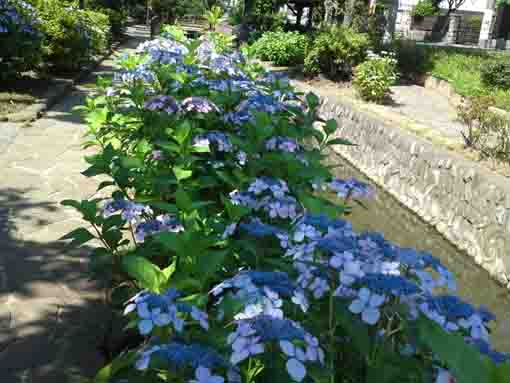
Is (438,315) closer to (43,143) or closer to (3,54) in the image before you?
(43,143)

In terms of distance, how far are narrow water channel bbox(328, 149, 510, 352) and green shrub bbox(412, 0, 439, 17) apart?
101 ft

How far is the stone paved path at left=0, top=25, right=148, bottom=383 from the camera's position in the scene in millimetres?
2521

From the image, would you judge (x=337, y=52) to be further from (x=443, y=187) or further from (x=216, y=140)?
(x=216, y=140)

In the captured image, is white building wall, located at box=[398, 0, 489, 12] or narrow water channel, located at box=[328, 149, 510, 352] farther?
white building wall, located at box=[398, 0, 489, 12]

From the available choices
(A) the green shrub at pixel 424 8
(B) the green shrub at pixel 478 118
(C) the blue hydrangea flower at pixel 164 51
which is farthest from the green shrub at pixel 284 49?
(A) the green shrub at pixel 424 8

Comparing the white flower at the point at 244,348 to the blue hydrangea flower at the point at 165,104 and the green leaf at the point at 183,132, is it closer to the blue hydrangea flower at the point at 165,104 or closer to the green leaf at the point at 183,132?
the green leaf at the point at 183,132

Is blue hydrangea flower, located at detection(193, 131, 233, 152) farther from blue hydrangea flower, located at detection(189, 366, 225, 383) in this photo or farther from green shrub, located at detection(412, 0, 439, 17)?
green shrub, located at detection(412, 0, 439, 17)

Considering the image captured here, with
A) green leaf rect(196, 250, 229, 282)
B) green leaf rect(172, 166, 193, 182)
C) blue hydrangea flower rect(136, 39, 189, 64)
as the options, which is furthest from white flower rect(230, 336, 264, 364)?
blue hydrangea flower rect(136, 39, 189, 64)

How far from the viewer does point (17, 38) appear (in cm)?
836

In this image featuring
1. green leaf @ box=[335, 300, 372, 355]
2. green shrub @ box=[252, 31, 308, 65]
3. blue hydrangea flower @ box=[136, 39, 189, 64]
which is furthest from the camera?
green shrub @ box=[252, 31, 308, 65]

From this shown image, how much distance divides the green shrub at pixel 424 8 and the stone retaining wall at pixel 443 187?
28900 mm

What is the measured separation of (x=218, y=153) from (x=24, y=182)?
2.72m

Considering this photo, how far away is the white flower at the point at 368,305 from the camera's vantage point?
42.8 inches

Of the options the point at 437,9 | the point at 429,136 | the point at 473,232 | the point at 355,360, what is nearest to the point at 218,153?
the point at 355,360
